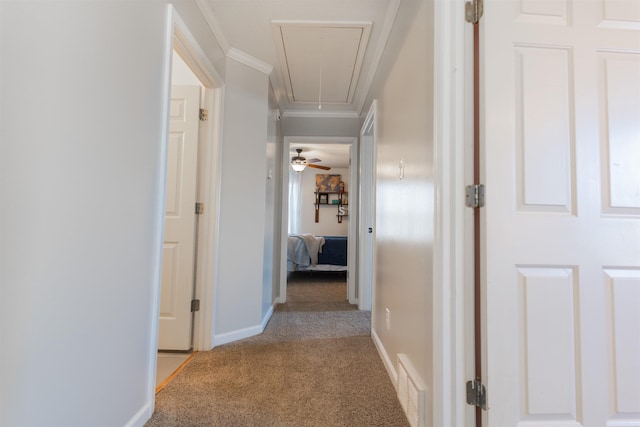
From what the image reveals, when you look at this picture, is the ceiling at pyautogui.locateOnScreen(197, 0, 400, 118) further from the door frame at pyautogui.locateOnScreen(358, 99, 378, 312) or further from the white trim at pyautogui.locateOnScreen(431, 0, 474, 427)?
the white trim at pyautogui.locateOnScreen(431, 0, 474, 427)

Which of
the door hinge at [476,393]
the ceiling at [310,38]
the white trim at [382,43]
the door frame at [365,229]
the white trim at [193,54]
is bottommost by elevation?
the door hinge at [476,393]

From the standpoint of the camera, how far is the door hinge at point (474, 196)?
1.09 m

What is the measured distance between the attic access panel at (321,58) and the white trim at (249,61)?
15 centimetres

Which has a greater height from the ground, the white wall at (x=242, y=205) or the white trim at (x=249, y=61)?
the white trim at (x=249, y=61)

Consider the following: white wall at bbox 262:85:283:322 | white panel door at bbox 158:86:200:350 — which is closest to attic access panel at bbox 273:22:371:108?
white wall at bbox 262:85:283:322

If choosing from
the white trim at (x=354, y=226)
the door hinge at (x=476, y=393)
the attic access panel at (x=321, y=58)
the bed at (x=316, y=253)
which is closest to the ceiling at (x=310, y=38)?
the attic access panel at (x=321, y=58)

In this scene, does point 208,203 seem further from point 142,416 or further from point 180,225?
point 142,416

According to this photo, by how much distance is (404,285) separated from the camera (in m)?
1.62

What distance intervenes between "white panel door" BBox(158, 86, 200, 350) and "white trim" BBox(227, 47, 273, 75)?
1.41 feet

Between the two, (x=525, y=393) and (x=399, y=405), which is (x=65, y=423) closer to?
(x=399, y=405)

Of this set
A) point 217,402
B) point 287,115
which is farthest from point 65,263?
point 287,115

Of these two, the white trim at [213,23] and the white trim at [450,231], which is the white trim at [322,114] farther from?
the white trim at [450,231]

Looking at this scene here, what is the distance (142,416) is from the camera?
1337 mm

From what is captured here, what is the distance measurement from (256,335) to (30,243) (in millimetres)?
1916
